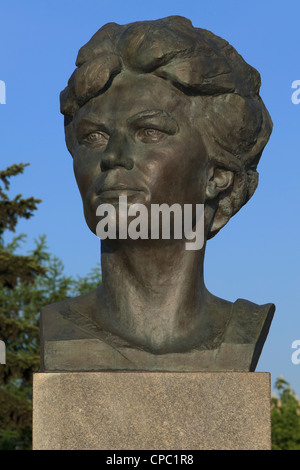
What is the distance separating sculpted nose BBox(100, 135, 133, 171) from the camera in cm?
584

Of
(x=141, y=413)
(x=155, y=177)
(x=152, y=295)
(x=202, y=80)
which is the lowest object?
(x=141, y=413)

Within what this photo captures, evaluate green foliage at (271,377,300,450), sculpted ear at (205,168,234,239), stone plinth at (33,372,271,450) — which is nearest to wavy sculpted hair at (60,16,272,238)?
sculpted ear at (205,168,234,239)

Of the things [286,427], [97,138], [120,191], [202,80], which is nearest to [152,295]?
[120,191]

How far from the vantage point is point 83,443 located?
18.6 feet

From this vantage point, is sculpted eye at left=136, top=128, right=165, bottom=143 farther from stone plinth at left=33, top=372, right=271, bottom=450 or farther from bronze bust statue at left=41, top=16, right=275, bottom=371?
stone plinth at left=33, top=372, right=271, bottom=450

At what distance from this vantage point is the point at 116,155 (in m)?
5.85

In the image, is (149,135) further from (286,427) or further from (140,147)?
(286,427)

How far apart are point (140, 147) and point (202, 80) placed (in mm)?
722

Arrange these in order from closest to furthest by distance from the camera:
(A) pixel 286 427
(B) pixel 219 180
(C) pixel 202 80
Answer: (C) pixel 202 80
(B) pixel 219 180
(A) pixel 286 427

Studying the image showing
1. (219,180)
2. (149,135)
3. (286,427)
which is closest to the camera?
(149,135)

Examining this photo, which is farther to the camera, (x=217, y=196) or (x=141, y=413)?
(x=217, y=196)

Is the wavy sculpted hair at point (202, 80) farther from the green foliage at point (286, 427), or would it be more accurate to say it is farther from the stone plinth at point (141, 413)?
the green foliage at point (286, 427)

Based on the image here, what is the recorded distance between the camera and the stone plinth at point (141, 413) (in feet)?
18.6

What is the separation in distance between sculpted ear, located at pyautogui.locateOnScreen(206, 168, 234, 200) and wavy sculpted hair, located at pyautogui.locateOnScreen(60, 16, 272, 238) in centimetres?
7
